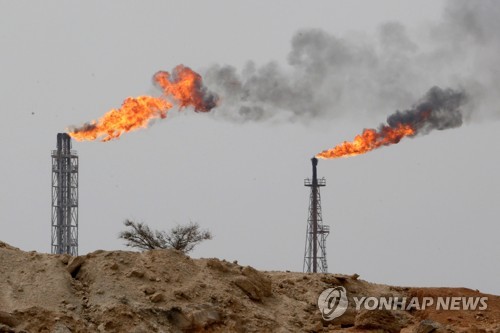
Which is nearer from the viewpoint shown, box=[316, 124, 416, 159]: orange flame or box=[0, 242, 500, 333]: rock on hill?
box=[0, 242, 500, 333]: rock on hill

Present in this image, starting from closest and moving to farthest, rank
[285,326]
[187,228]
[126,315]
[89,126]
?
1. [126,315]
2. [285,326]
3. [187,228]
4. [89,126]

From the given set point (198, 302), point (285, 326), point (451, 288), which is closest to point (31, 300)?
point (198, 302)

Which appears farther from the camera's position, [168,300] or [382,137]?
[382,137]

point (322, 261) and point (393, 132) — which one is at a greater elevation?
point (393, 132)

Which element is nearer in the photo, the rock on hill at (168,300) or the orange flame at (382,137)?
the rock on hill at (168,300)

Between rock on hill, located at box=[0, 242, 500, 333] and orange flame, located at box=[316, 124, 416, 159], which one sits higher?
orange flame, located at box=[316, 124, 416, 159]

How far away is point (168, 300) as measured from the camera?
1502 inches

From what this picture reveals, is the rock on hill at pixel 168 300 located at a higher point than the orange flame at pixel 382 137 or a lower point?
lower

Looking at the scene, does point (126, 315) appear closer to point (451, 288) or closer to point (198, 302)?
point (198, 302)

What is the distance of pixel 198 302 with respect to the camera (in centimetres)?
3856

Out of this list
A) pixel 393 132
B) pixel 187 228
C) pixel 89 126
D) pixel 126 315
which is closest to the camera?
pixel 126 315

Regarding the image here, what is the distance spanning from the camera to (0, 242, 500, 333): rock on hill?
36.5 meters

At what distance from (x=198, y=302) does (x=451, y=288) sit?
11441 mm

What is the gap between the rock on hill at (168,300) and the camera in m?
36.5
